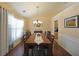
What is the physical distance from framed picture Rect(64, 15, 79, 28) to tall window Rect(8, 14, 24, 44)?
152cm

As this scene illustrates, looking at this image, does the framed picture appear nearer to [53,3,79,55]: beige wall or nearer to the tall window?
[53,3,79,55]: beige wall

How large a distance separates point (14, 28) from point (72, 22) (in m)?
1.70

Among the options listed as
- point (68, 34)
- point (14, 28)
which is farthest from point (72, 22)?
point (14, 28)

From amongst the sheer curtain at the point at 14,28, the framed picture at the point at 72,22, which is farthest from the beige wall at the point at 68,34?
the sheer curtain at the point at 14,28

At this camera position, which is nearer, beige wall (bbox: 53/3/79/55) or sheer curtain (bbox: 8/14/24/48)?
sheer curtain (bbox: 8/14/24/48)

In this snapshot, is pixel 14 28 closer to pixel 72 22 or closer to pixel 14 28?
pixel 14 28

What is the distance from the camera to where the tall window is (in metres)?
2.58

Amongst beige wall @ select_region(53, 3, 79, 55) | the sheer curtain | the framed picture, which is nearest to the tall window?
the sheer curtain

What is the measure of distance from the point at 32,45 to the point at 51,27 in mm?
712

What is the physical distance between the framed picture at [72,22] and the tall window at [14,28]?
5.00 feet

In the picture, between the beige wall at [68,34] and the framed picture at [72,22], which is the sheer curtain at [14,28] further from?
the framed picture at [72,22]

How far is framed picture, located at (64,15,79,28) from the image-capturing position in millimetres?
3113

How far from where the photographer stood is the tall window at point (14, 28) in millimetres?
2584

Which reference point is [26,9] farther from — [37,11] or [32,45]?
[32,45]
